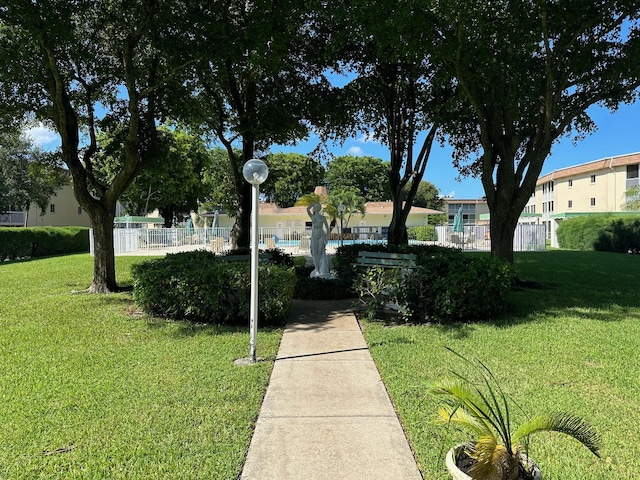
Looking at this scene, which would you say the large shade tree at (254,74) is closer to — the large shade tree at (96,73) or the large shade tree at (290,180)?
the large shade tree at (96,73)

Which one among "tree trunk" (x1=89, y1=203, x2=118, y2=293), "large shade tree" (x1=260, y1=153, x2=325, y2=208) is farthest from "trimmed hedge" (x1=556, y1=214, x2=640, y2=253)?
"tree trunk" (x1=89, y1=203, x2=118, y2=293)

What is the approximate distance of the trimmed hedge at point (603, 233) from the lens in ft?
79.9

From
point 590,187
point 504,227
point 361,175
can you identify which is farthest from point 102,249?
point 361,175

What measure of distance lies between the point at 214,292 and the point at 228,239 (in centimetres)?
1985

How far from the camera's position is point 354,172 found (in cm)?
5181

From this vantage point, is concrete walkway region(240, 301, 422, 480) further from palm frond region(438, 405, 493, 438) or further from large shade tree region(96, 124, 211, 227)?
large shade tree region(96, 124, 211, 227)

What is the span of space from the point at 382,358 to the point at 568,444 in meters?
2.31

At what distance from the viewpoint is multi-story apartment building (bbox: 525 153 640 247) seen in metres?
34.6

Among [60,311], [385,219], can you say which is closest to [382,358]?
[60,311]

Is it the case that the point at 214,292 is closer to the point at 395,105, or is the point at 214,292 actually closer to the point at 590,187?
the point at 395,105

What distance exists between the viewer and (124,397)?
4059mm

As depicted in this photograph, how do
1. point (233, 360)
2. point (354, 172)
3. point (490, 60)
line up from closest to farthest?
point (233, 360)
point (490, 60)
point (354, 172)

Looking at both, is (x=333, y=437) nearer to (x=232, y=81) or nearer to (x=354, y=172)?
(x=232, y=81)

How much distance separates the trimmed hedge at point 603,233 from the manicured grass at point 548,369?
742 inches
